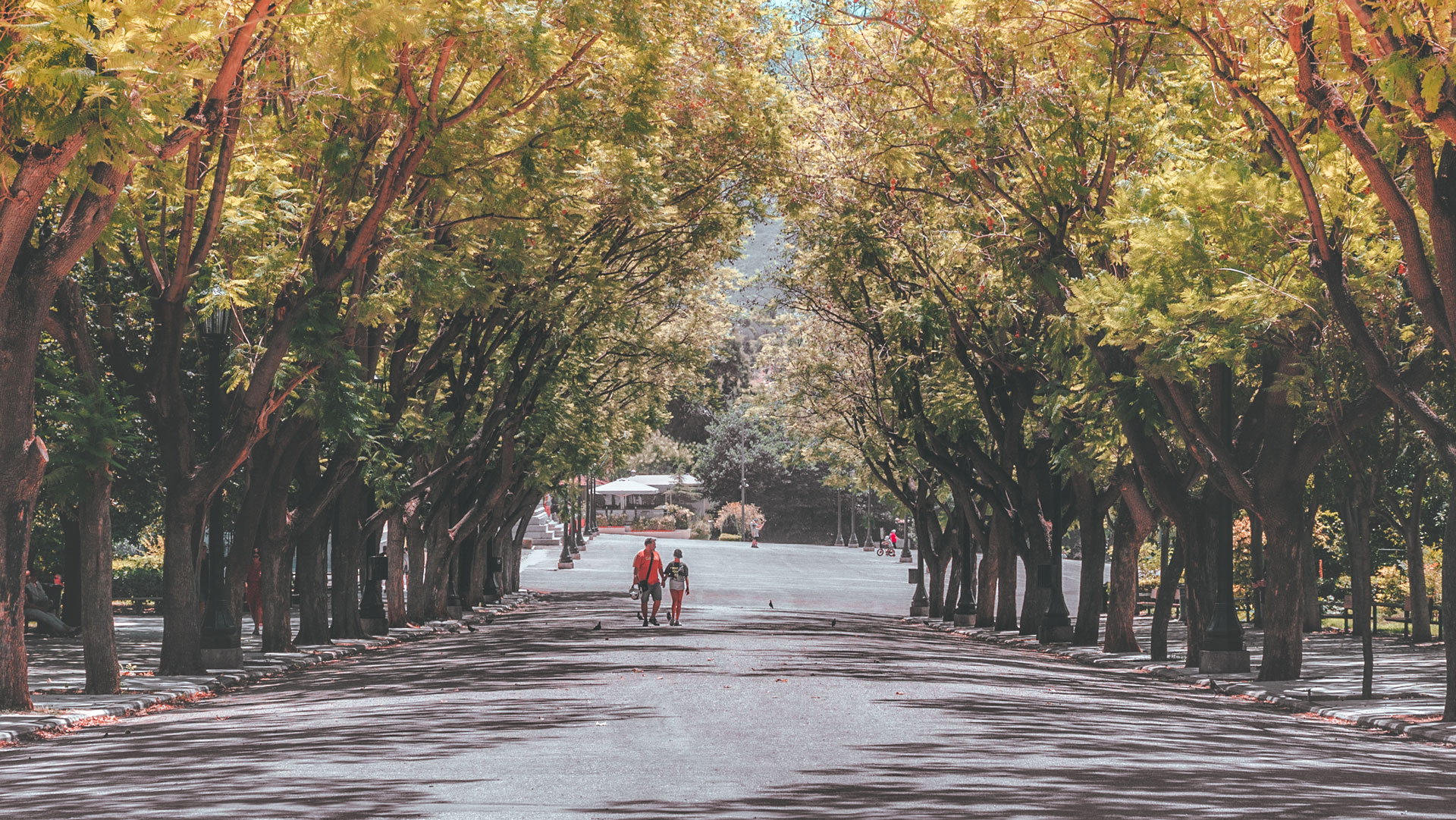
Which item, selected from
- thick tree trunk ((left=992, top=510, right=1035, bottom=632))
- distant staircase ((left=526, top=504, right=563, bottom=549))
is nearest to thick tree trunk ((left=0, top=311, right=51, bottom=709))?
thick tree trunk ((left=992, top=510, right=1035, bottom=632))

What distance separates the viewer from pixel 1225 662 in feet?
68.4

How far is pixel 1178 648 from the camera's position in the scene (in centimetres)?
2725

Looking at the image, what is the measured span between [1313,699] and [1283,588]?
2335 mm

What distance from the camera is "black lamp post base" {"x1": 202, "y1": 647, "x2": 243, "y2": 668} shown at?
19969 millimetres

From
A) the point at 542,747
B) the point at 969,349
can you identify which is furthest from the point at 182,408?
the point at 969,349

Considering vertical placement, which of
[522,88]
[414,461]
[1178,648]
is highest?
[522,88]

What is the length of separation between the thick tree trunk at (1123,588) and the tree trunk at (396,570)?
47.4ft

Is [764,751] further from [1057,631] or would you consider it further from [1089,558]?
[1057,631]

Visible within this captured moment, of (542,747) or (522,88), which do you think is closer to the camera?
(542,747)

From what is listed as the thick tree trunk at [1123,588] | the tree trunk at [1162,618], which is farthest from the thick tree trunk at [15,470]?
the thick tree trunk at [1123,588]

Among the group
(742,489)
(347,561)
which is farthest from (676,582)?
(742,489)

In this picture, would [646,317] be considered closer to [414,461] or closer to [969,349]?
[414,461]

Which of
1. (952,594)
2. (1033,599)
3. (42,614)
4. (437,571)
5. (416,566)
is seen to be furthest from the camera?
(952,594)

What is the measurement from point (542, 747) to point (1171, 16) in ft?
26.9
